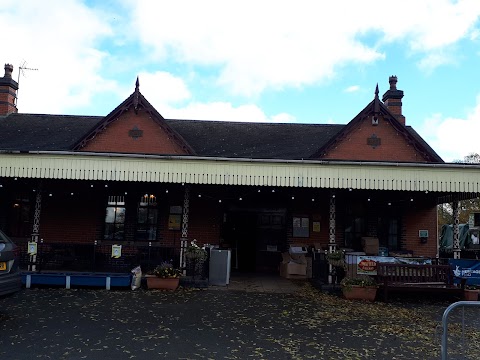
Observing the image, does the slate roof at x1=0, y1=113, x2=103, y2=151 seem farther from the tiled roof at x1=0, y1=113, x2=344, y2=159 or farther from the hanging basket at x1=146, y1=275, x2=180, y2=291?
the hanging basket at x1=146, y1=275, x2=180, y2=291

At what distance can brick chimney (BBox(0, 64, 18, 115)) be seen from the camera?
1795 cm

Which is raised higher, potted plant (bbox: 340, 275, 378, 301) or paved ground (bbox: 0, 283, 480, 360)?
potted plant (bbox: 340, 275, 378, 301)

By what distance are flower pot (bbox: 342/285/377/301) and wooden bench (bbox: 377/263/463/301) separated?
285 mm

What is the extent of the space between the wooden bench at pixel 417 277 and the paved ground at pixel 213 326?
470mm

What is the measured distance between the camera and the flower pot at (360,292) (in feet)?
31.1

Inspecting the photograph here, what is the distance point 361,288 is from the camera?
948 centimetres

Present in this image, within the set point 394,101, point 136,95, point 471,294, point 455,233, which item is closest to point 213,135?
point 136,95

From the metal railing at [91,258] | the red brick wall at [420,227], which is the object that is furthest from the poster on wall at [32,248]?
the red brick wall at [420,227]

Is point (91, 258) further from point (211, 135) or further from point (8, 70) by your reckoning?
point (8, 70)

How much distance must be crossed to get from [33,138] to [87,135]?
2757mm

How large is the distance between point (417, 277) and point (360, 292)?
1.47 m

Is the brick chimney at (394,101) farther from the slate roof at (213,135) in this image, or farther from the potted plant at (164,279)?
the potted plant at (164,279)

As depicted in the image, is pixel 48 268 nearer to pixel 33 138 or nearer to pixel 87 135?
pixel 87 135

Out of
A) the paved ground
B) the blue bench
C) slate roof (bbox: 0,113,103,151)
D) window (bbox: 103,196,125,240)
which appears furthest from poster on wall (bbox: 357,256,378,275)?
slate roof (bbox: 0,113,103,151)
